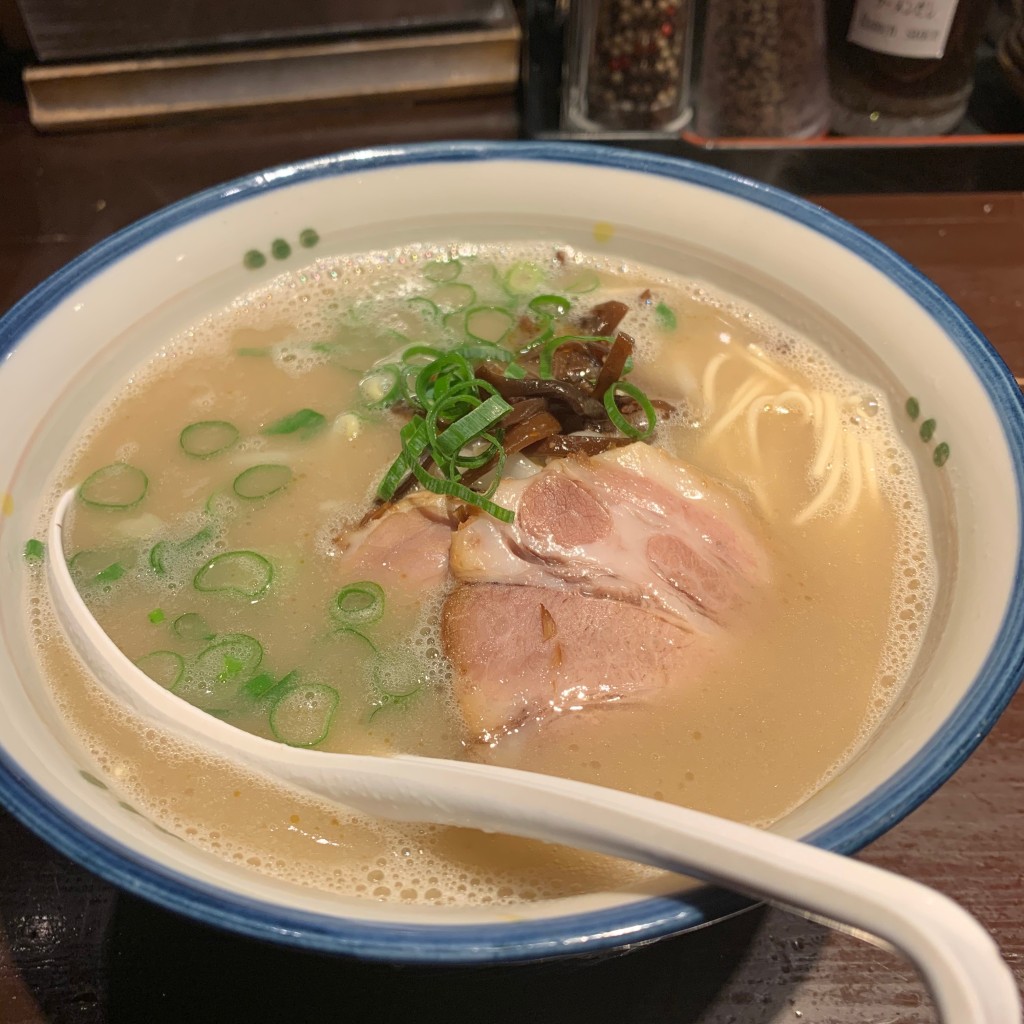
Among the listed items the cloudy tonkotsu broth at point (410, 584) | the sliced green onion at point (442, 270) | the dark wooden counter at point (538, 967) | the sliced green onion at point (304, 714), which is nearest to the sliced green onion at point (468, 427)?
the cloudy tonkotsu broth at point (410, 584)

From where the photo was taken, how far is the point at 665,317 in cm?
195

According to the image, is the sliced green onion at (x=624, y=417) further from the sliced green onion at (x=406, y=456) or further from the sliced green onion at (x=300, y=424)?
the sliced green onion at (x=300, y=424)

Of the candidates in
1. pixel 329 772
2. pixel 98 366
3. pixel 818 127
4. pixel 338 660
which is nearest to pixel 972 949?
pixel 329 772

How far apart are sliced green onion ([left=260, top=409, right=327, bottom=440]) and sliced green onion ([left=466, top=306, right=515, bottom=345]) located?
41cm

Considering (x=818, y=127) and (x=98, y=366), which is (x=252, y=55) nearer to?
(x=98, y=366)

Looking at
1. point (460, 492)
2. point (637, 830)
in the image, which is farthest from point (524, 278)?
point (637, 830)

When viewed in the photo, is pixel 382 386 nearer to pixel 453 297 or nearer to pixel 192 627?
pixel 453 297

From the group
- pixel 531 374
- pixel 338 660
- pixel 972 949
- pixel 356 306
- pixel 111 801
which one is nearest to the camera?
pixel 972 949

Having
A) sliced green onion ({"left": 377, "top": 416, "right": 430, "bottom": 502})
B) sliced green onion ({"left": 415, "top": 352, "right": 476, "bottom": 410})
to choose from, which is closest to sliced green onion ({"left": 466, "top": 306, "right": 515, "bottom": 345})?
sliced green onion ({"left": 415, "top": 352, "right": 476, "bottom": 410})

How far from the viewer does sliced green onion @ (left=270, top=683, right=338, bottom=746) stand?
1.31 metres

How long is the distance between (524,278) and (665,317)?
346 millimetres

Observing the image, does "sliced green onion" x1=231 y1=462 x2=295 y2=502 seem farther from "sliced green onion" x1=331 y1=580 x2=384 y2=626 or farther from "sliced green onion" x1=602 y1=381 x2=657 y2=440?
"sliced green onion" x1=602 y1=381 x2=657 y2=440

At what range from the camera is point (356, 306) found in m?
1.99

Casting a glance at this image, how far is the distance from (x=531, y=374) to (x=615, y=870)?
0.93m
